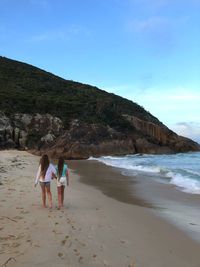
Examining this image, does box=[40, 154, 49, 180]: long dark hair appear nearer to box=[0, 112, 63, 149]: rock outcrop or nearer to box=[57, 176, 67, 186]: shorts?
box=[57, 176, 67, 186]: shorts

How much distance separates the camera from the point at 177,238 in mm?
7715

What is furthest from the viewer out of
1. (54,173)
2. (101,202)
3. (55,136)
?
(55,136)

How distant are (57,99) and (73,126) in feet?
32.9

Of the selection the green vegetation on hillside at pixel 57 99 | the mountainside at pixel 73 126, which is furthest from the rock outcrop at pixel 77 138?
the green vegetation on hillside at pixel 57 99

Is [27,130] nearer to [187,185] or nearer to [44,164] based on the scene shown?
[187,185]

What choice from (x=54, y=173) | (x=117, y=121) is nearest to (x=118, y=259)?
(x=54, y=173)

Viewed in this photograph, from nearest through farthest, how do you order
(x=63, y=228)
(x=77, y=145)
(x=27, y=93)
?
1. (x=63, y=228)
2. (x=77, y=145)
3. (x=27, y=93)

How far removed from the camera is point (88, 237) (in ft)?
23.8

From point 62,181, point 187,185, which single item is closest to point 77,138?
point 187,185

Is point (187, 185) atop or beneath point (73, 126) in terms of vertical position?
beneath

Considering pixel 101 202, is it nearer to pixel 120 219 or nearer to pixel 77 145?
pixel 120 219

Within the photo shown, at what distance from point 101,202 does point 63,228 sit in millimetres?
4325

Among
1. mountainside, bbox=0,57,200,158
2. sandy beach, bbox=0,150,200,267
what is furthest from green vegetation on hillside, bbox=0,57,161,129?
sandy beach, bbox=0,150,200,267

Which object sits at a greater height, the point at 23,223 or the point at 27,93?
the point at 27,93
